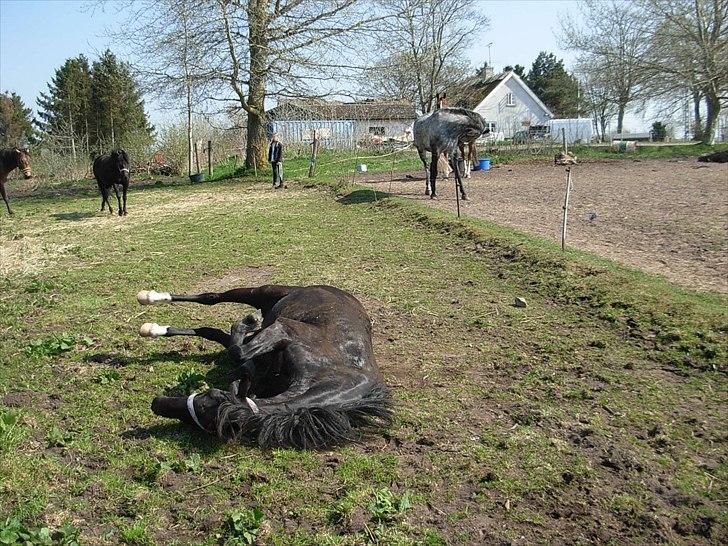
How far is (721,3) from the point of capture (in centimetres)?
3019

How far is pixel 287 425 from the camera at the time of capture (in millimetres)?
3408

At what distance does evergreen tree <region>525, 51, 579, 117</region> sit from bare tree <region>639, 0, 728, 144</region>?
21339 millimetres

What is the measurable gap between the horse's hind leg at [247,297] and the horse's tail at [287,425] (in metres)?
1.80

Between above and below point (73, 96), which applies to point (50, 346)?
below

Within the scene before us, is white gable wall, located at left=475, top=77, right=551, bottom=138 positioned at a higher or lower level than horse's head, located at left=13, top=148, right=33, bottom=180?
higher

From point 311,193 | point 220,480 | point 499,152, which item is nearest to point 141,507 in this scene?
point 220,480

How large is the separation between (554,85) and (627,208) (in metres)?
55.1

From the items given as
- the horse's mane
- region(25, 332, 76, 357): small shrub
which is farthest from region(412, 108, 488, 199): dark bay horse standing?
region(25, 332, 76, 357): small shrub

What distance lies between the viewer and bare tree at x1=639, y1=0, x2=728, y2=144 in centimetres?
3053

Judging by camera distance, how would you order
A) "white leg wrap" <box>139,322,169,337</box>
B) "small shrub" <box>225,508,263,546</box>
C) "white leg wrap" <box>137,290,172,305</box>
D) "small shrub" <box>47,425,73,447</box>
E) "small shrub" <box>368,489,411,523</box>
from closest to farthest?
"small shrub" <box>225,508,263,546</box>, "small shrub" <box>368,489,411,523</box>, "small shrub" <box>47,425,73,447</box>, "white leg wrap" <box>139,322,169,337</box>, "white leg wrap" <box>137,290,172,305</box>

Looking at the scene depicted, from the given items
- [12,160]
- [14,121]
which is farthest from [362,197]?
[14,121]

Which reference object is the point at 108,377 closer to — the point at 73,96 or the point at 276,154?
the point at 276,154

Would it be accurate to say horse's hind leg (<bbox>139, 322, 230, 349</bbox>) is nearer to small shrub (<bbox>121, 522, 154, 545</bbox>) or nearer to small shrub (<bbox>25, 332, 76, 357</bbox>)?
small shrub (<bbox>25, 332, 76, 357</bbox>)

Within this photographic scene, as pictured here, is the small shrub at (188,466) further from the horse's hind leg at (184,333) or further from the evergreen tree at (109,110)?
the evergreen tree at (109,110)
